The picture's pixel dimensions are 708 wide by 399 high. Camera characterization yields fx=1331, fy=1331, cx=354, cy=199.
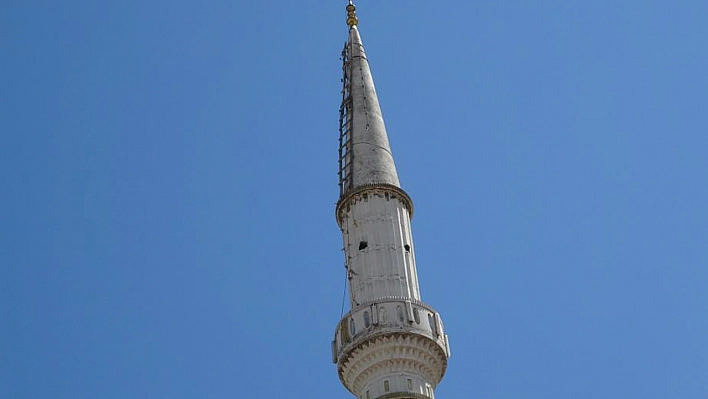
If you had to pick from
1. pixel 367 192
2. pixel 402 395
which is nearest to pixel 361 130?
pixel 367 192

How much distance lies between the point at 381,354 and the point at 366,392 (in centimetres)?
127

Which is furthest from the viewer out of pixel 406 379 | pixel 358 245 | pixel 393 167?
pixel 393 167

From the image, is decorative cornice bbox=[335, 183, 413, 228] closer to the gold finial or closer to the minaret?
the minaret

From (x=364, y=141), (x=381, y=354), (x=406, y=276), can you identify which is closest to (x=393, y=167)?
(x=364, y=141)

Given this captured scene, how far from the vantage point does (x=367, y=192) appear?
147ft

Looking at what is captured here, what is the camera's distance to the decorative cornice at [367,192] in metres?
44.8

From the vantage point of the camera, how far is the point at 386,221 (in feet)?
144

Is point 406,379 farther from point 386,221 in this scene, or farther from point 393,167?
point 393,167

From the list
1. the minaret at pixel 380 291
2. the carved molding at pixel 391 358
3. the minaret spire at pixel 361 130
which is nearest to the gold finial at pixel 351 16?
the minaret spire at pixel 361 130

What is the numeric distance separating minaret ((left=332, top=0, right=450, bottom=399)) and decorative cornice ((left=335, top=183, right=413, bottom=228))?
34 millimetres

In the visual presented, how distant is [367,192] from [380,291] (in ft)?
13.7

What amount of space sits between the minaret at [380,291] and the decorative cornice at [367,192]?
0.03 m

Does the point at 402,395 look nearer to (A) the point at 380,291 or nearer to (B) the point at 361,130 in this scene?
(A) the point at 380,291

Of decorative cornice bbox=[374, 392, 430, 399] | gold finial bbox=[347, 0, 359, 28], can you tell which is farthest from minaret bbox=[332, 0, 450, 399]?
gold finial bbox=[347, 0, 359, 28]
